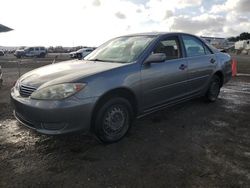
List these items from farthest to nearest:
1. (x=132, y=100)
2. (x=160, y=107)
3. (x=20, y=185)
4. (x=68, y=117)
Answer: (x=160, y=107) < (x=132, y=100) < (x=68, y=117) < (x=20, y=185)

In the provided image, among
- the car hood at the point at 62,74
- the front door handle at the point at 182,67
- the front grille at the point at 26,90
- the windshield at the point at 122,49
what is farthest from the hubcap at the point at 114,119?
the front door handle at the point at 182,67

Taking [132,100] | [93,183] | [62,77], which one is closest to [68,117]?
[62,77]

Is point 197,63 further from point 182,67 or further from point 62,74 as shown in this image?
point 62,74

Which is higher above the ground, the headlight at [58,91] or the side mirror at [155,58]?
the side mirror at [155,58]

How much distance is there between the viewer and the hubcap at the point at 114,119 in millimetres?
3959

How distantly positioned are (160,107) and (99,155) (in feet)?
5.18

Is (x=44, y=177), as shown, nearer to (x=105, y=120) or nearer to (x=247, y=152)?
(x=105, y=120)

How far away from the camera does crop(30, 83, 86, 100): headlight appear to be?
351 centimetres

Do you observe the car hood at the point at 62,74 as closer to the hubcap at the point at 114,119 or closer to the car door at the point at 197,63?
the hubcap at the point at 114,119

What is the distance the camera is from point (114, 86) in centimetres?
386

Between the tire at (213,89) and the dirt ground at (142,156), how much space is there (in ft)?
3.75

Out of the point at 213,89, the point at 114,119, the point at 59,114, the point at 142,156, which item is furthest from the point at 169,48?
the point at 59,114

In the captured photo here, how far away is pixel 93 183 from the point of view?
3035 millimetres

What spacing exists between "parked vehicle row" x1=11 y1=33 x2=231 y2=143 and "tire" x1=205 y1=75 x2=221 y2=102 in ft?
1.76
